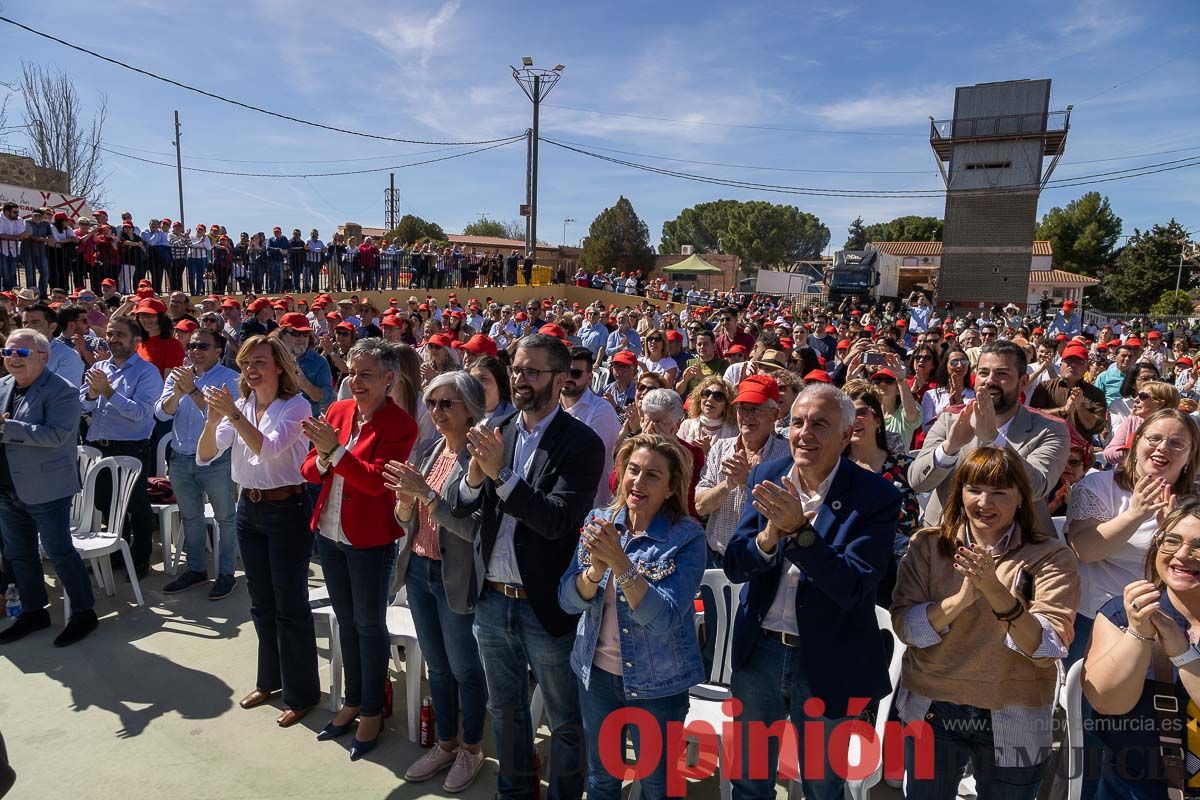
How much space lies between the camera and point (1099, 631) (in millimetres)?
2133

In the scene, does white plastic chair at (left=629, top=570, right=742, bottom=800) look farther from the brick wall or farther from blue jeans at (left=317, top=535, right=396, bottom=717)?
the brick wall

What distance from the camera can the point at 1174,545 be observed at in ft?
6.63

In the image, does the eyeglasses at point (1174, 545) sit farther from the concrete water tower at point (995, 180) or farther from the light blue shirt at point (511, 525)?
the concrete water tower at point (995, 180)

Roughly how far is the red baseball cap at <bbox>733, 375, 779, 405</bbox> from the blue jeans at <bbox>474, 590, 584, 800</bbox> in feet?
4.20

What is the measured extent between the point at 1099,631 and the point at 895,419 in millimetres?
3175

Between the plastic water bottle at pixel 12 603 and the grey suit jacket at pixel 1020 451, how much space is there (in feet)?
18.4

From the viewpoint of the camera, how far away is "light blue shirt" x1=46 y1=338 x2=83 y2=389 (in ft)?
17.7

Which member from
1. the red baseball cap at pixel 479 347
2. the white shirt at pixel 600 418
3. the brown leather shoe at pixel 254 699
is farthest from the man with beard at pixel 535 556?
the red baseball cap at pixel 479 347

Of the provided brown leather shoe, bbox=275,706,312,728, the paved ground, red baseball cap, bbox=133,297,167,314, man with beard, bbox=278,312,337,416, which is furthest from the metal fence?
brown leather shoe, bbox=275,706,312,728

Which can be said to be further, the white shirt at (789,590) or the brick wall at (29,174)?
the brick wall at (29,174)

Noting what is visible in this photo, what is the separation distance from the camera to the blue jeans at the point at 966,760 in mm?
2242

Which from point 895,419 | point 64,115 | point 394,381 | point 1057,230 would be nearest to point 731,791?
point 394,381

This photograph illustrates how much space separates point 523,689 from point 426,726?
34.2 inches

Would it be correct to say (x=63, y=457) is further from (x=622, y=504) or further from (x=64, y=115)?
(x=64, y=115)
